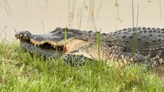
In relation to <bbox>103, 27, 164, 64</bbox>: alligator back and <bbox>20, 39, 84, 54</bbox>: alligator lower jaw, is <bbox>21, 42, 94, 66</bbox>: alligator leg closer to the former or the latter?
<bbox>20, 39, 84, 54</bbox>: alligator lower jaw

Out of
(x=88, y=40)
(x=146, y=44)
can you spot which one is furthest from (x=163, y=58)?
(x=88, y=40)

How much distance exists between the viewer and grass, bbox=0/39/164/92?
2.88 meters

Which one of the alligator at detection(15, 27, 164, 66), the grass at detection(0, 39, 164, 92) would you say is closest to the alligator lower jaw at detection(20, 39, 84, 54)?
the alligator at detection(15, 27, 164, 66)

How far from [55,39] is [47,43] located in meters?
0.16

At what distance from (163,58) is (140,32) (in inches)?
30.4

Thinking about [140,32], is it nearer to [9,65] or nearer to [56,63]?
[56,63]

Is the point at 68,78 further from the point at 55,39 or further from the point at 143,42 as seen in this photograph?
the point at 143,42

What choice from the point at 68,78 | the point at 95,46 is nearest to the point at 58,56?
the point at 68,78

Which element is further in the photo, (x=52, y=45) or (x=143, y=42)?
(x=143, y=42)

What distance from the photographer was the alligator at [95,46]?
3.86 meters

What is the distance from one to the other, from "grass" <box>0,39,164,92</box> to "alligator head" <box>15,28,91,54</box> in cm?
28

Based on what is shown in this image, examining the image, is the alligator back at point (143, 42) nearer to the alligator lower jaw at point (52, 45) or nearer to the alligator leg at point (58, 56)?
the alligator lower jaw at point (52, 45)

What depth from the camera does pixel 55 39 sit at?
4.25m

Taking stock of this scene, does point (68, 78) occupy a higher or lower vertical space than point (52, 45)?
lower
